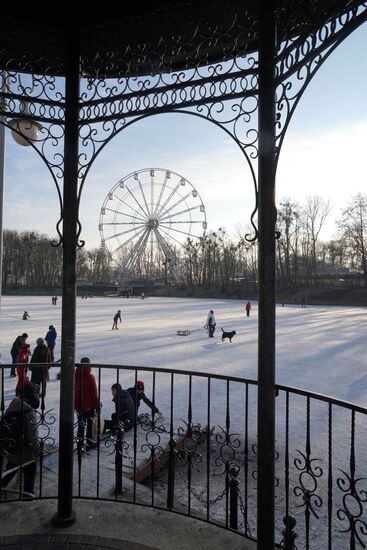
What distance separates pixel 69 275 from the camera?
340 cm

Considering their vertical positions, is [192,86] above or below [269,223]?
above

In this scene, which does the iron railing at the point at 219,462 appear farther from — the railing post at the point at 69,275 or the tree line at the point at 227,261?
the tree line at the point at 227,261

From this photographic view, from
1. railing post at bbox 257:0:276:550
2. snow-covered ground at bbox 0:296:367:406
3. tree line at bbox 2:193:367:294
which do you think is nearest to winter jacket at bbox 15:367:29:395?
railing post at bbox 257:0:276:550

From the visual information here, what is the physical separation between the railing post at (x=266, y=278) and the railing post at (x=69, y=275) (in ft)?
5.05

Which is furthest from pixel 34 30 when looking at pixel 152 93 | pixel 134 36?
pixel 152 93

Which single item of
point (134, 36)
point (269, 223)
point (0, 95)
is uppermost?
point (134, 36)

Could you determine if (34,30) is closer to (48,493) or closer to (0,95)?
(0,95)

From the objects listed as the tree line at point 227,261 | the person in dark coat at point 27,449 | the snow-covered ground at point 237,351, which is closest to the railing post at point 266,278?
the person in dark coat at point 27,449

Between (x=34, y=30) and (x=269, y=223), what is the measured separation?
2619 mm

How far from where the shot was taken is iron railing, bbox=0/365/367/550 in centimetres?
317

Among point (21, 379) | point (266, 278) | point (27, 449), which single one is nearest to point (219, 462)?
point (27, 449)

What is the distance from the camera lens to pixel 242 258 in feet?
255

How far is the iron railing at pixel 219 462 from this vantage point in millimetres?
3174

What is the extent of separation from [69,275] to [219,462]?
4092 mm
